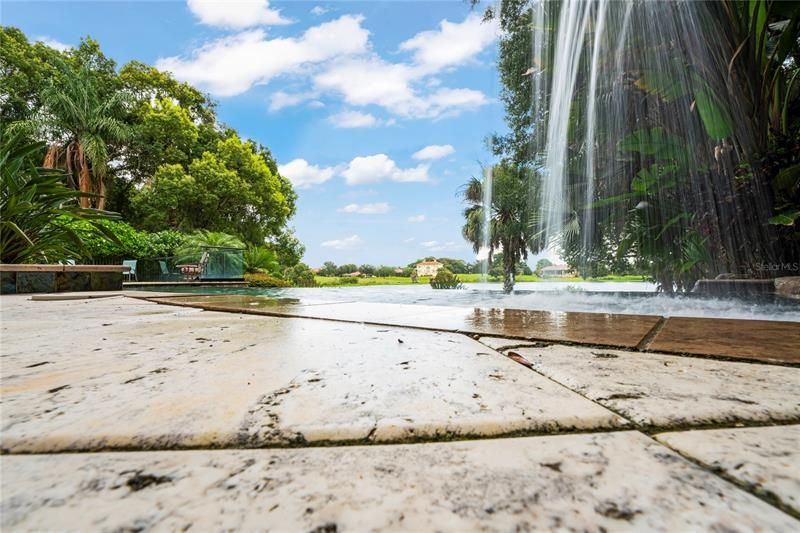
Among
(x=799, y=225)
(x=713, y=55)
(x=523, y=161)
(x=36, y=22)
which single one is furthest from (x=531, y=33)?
(x=36, y=22)

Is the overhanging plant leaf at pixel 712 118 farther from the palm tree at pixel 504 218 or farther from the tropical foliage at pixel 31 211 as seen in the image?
the palm tree at pixel 504 218

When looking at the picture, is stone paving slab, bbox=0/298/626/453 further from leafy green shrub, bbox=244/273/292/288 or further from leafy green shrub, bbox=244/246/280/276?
leafy green shrub, bbox=244/246/280/276

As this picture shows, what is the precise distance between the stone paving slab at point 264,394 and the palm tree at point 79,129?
43.6ft

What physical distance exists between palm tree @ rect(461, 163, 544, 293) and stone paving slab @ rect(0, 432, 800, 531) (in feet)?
27.8

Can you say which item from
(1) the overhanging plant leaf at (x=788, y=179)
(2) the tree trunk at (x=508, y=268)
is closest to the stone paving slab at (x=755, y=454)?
(1) the overhanging plant leaf at (x=788, y=179)

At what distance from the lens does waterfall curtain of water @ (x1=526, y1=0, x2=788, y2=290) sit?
2.94 m

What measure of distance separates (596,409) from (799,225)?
3704 mm

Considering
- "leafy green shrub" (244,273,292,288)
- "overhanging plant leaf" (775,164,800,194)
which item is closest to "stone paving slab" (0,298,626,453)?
"overhanging plant leaf" (775,164,800,194)

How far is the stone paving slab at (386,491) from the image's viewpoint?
280 millimetres

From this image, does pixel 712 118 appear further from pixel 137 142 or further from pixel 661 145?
pixel 137 142

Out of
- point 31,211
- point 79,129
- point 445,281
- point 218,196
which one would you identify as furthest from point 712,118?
point 79,129

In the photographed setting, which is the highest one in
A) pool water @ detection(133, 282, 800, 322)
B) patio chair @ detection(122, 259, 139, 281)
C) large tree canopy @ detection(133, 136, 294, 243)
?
large tree canopy @ detection(133, 136, 294, 243)

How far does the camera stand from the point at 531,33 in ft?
20.4

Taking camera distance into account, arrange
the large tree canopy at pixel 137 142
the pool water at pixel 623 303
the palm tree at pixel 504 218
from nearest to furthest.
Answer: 1. the pool water at pixel 623 303
2. the palm tree at pixel 504 218
3. the large tree canopy at pixel 137 142
